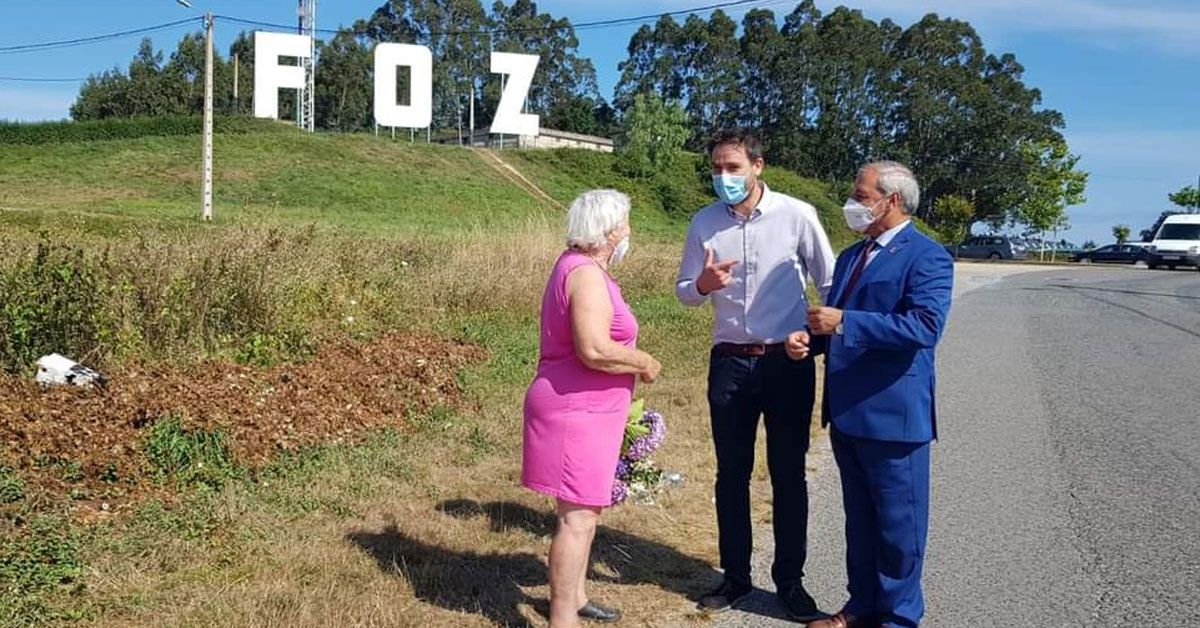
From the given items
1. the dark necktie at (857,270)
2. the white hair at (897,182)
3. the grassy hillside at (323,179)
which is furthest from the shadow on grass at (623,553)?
the grassy hillside at (323,179)

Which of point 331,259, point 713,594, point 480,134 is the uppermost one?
point 480,134

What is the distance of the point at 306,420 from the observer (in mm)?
7031

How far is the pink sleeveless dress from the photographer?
385 cm

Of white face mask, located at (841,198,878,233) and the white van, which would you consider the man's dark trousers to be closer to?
white face mask, located at (841,198,878,233)

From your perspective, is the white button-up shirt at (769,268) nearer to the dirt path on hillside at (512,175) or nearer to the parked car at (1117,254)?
the dirt path on hillside at (512,175)

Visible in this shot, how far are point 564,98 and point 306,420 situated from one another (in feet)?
320

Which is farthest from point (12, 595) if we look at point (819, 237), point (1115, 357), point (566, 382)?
point (1115, 357)

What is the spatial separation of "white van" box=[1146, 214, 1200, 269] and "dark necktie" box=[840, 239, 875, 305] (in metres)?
41.4

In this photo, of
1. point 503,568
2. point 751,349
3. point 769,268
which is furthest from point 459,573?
point 769,268

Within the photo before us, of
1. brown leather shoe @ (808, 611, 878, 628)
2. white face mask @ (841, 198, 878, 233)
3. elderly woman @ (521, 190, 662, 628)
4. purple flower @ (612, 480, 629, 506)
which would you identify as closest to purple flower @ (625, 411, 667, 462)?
purple flower @ (612, 480, 629, 506)

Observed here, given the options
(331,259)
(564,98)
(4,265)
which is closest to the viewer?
(4,265)

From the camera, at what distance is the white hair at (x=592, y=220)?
3859 mm

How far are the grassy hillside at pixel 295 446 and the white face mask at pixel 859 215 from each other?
1.77 metres

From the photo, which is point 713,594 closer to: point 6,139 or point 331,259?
point 331,259
